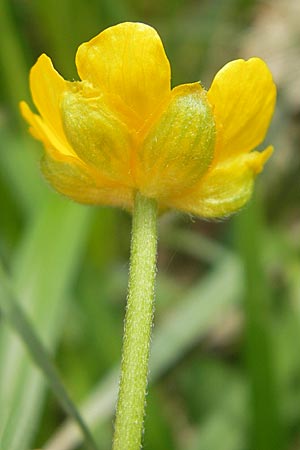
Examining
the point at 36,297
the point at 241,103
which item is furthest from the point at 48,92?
the point at 36,297

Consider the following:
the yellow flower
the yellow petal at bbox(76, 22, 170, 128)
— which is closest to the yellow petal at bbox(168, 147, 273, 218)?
the yellow flower

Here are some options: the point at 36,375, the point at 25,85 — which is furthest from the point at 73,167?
the point at 25,85

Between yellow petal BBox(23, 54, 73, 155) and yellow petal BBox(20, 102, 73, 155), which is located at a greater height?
yellow petal BBox(23, 54, 73, 155)

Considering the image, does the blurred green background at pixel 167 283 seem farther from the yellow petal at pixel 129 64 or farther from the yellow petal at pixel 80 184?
the yellow petal at pixel 129 64

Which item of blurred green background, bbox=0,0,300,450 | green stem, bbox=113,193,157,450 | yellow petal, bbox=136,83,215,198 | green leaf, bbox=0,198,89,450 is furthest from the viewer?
blurred green background, bbox=0,0,300,450

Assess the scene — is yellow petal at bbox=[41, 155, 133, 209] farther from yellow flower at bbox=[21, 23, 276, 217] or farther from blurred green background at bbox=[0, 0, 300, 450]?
blurred green background at bbox=[0, 0, 300, 450]

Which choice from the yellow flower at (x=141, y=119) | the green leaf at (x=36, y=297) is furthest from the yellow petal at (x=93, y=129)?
the green leaf at (x=36, y=297)

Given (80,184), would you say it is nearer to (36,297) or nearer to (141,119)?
(141,119)
